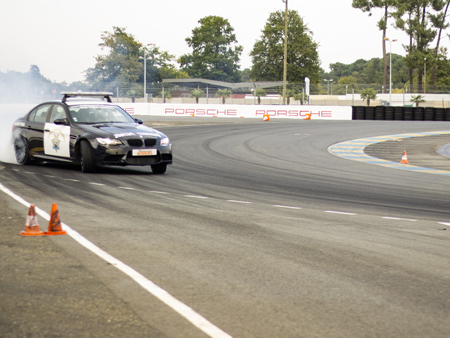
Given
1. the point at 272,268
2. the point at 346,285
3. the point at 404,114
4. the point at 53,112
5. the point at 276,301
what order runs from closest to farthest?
the point at 276,301 → the point at 346,285 → the point at 272,268 → the point at 53,112 → the point at 404,114

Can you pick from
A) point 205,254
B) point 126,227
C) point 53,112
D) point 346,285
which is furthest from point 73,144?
point 346,285

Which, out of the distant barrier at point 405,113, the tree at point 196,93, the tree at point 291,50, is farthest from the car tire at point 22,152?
the tree at point 291,50

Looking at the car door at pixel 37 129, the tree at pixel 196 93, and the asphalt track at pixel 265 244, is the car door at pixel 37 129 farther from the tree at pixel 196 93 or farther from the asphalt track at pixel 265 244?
the tree at pixel 196 93

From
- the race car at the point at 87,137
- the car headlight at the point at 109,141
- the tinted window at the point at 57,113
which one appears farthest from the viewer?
the tinted window at the point at 57,113

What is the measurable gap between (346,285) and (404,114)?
37.8 meters

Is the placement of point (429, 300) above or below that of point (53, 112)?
below

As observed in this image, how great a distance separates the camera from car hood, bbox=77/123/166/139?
12.0 m

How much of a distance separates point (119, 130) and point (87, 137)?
0.67m

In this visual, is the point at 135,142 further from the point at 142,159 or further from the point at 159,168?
the point at 159,168

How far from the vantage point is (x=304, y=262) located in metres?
5.27

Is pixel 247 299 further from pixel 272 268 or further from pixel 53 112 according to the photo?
pixel 53 112

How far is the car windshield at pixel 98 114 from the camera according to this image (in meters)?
12.8

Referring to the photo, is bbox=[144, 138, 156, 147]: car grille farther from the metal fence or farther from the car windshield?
the metal fence

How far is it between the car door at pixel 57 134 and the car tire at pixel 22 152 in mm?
684
